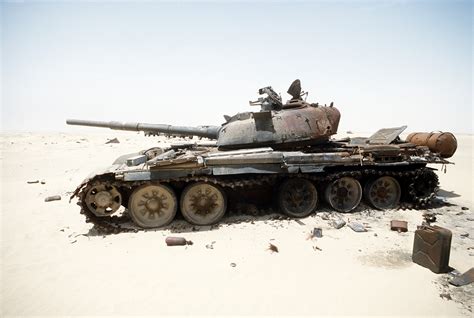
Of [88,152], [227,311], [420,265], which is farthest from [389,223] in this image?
[88,152]

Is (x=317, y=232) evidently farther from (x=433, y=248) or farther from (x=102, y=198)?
(x=102, y=198)

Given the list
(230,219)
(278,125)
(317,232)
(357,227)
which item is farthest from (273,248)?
(278,125)

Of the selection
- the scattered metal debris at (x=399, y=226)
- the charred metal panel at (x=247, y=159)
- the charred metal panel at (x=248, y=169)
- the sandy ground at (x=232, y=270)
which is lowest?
the sandy ground at (x=232, y=270)

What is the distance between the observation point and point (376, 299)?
4.36m

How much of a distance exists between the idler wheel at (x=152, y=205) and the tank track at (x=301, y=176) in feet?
0.75

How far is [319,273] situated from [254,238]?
1815 mm

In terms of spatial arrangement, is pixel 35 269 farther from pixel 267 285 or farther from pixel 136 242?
pixel 267 285

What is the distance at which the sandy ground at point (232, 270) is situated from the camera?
14.2 ft

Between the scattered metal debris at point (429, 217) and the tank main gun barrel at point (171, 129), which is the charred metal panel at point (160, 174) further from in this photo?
the scattered metal debris at point (429, 217)

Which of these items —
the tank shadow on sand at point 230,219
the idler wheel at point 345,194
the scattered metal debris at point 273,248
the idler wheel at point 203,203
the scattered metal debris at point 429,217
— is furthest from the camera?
the idler wheel at point 345,194

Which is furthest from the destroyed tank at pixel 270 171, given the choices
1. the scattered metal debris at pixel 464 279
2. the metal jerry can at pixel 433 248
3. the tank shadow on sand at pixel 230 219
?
the scattered metal debris at pixel 464 279

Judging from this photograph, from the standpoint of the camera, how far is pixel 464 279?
186 inches

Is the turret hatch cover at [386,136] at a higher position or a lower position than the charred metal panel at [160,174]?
higher

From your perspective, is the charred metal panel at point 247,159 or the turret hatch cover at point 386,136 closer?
the charred metal panel at point 247,159
